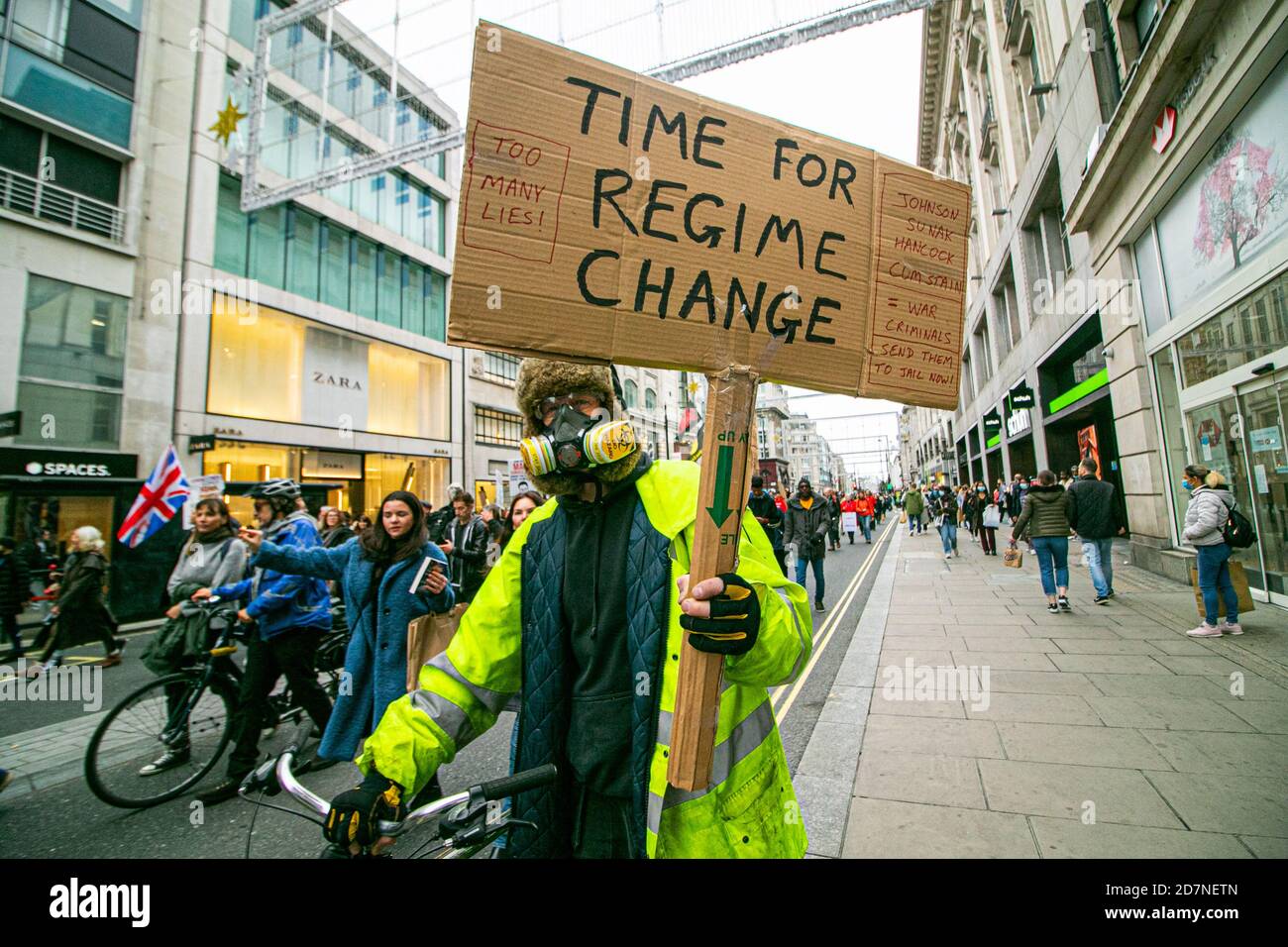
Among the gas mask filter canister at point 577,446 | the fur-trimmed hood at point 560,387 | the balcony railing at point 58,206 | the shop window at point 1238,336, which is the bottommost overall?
the gas mask filter canister at point 577,446

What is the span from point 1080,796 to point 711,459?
3.28 metres

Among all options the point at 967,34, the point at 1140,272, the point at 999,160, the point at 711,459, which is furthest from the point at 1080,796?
the point at 967,34

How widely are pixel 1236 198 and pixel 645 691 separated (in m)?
9.60

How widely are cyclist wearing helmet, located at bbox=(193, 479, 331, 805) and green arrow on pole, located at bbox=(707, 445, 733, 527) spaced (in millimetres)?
3928

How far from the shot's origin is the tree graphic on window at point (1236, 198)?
6.07 m

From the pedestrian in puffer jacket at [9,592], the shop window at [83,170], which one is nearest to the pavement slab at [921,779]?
the pedestrian in puffer jacket at [9,592]

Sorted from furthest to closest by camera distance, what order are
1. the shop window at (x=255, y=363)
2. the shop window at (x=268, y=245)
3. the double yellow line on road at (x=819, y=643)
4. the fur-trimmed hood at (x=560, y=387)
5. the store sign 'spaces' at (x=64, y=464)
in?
the shop window at (x=268, y=245) < the shop window at (x=255, y=363) < the store sign 'spaces' at (x=64, y=464) < the double yellow line on road at (x=819, y=643) < the fur-trimmed hood at (x=560, y=387)

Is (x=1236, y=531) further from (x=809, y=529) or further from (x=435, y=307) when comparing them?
(x=435, y=307)

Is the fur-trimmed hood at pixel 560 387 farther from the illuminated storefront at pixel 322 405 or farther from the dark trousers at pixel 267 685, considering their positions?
the illuminated storefront at pixel 322 405

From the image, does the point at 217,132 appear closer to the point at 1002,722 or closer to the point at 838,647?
the point at 838,647

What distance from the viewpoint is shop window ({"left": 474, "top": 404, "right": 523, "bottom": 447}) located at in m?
25.0

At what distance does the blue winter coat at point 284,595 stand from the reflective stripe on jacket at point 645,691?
3150mm
